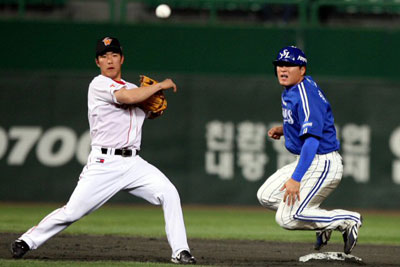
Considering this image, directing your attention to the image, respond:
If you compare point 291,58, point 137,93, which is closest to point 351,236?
point 291,58

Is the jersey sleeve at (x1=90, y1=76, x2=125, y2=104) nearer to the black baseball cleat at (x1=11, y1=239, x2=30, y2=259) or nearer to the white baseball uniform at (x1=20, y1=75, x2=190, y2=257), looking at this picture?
the white baseball uniform at (x1=20, y1=75, x2=190, y2=257)

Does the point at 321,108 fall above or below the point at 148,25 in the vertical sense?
below

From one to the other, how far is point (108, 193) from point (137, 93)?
0.79 m

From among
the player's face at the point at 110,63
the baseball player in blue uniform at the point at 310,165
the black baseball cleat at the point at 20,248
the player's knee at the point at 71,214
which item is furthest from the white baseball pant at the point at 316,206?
the black baseball cleat at the point at 20,248

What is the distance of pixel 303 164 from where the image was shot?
→ 6.32 metres

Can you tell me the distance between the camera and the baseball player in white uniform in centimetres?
636

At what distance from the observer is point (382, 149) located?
13.1 m

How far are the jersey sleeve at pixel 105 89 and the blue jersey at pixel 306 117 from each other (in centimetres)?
133

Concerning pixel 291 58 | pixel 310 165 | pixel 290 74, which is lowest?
pixel 310 165

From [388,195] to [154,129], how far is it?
378 cm

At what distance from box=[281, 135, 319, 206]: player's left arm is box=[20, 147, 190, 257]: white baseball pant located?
0.87 meters

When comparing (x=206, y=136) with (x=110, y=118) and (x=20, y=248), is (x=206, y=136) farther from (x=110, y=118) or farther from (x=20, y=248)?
(x=20, y=248)

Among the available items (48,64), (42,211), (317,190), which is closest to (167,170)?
(42,211)

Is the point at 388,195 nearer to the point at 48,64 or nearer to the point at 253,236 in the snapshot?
the point at 253,236
